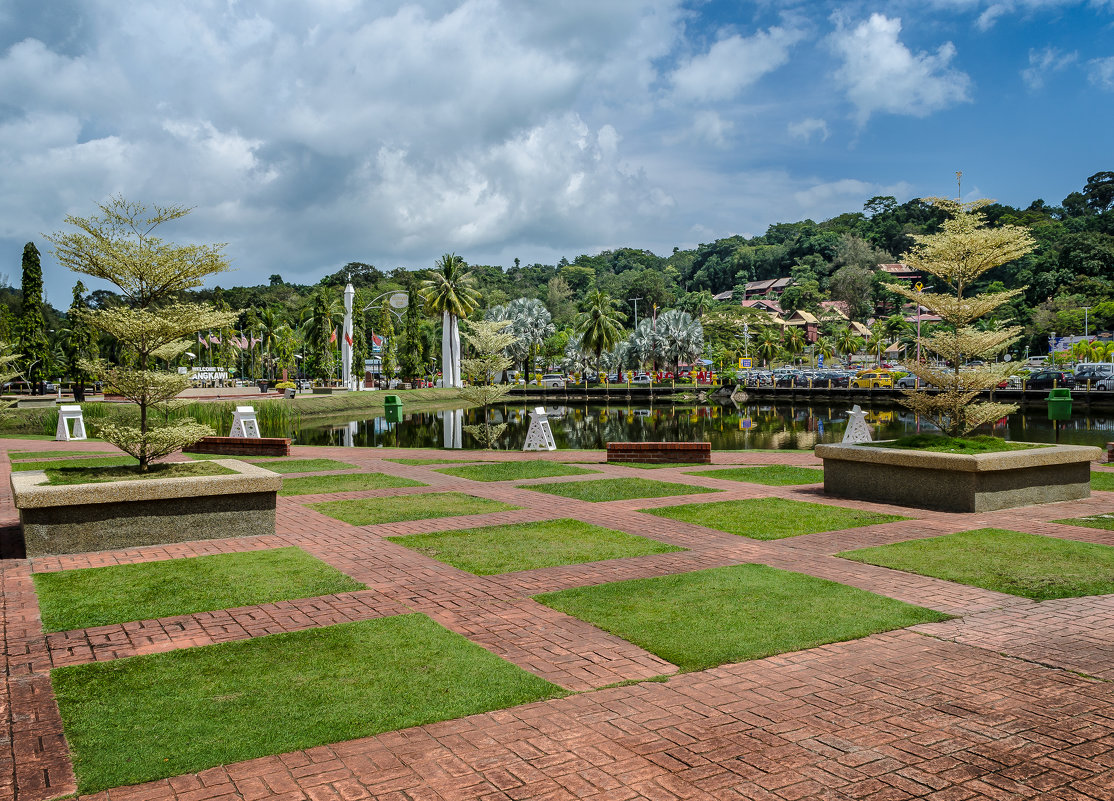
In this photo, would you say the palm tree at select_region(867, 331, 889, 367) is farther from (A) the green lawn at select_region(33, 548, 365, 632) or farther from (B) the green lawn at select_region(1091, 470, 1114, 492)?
(A) the green lawn at select_region(33, 548, 365, 632)

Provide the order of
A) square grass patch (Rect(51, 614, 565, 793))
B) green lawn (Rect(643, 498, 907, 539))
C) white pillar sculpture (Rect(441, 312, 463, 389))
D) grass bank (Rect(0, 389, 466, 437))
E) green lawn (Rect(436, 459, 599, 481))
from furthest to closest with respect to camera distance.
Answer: white pillar sculpture (Rect(441, 312, 463, 389)) < grass bank (Rect(0, 389, 466, 437)) < green lawn (Rect(436, 459, 599, 481)) < green lawn (Rect(643, 498, 907, 539)) < square grass patch (Rect(51, 614, 565, 793))

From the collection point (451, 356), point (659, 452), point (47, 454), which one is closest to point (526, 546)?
point (659, 452)

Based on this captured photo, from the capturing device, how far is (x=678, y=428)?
40.2m

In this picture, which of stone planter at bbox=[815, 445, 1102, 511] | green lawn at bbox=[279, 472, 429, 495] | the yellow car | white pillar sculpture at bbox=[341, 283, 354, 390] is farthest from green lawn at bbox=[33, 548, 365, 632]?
the yellow car

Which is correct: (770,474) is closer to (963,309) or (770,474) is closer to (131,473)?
(963,309)

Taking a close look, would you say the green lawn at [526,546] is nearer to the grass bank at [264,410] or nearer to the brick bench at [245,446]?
the grass bank at [264,410]

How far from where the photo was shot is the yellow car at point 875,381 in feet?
210

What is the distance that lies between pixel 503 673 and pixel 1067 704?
12.1 feet

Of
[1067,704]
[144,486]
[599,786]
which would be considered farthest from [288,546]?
[1067,704]

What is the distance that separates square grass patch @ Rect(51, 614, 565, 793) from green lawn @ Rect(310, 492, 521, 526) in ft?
16.8

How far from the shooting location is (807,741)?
4.80 metres

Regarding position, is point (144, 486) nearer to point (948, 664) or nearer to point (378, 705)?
point (378, 705)

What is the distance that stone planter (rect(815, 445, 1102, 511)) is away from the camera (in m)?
11.9

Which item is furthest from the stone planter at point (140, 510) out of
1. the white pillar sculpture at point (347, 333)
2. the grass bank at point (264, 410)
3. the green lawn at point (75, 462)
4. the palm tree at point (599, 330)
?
the palm tree at point (599, 330)
